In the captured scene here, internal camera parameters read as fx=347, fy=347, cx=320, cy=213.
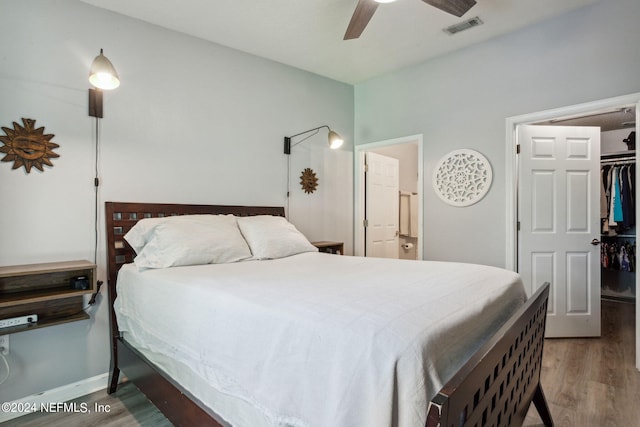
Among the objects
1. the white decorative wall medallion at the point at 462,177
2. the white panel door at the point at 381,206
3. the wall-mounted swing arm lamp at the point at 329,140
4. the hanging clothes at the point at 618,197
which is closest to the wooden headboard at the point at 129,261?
the wall-mounted swing arm lamp at the point at 329,140

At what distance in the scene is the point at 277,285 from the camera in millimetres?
1603

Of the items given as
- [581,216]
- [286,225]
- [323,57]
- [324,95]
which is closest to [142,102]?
[286,225]

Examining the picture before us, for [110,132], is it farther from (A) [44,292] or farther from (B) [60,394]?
(B) [60,394]

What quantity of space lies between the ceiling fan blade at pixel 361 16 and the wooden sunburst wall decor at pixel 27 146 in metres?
2.12

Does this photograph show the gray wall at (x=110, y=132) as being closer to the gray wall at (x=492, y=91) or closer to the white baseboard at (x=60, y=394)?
the white baseboard at (x=60, y=394)

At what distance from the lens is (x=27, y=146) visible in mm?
2174

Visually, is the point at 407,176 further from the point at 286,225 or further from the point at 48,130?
the point at 48,130

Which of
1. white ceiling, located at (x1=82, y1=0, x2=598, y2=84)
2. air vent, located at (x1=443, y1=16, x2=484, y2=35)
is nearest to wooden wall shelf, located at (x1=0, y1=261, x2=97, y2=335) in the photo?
white ceiling, located at (x1=82, y1=0, x2=598, y2=84)

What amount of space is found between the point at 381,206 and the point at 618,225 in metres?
3.04

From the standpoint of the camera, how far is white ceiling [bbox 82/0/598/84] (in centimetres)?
259

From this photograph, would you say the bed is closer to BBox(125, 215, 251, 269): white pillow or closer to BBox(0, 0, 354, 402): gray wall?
BBox(125, 215, 251, 269): white pillow

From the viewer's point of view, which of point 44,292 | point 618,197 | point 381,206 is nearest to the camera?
point 44,292

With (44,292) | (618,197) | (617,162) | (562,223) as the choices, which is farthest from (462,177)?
(44,292)

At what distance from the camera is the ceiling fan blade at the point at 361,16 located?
6.97 feet
